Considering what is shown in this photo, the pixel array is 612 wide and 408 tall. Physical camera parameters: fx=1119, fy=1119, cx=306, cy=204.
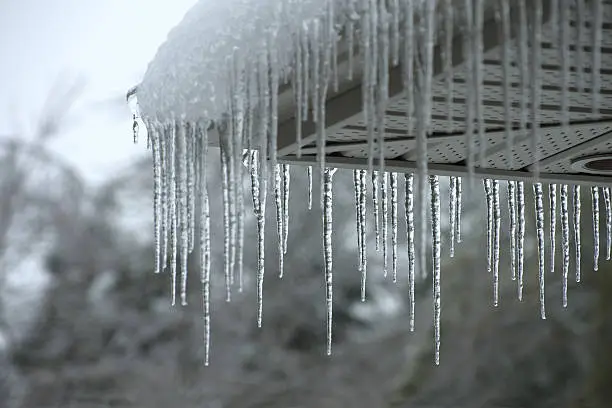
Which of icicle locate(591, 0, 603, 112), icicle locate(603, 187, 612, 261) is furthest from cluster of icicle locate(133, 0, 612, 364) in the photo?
icicle locate(603, 187, 612, 261)

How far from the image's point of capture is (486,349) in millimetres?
9766

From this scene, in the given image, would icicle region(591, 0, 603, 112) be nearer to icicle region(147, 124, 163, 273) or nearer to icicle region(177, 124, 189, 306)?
icicle region(177, 124, 189, 306)

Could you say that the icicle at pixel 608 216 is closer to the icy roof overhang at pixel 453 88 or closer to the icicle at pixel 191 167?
the icy roof overhang at pixel 453 88

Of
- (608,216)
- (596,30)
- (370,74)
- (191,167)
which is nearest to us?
(596,30)

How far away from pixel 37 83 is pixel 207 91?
39.0 ft

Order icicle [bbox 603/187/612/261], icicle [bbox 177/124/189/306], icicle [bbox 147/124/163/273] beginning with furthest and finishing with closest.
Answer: icicle [bbox 603/187/612/261] → icicle [bbox 147/124/163/273] → icicle [bbox 177/124/189/306]

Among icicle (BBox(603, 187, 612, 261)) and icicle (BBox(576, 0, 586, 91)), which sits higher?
icicle (BBox(576, 0, 586, 91))

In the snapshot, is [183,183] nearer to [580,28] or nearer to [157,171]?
[157,171]

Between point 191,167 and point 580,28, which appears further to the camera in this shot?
point 191,167

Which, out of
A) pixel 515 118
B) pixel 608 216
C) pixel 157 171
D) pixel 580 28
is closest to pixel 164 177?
pixel 157 171

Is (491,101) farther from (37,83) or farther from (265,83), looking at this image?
(37,83)

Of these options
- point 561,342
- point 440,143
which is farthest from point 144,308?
point 440,143

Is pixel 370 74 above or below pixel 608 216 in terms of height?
above

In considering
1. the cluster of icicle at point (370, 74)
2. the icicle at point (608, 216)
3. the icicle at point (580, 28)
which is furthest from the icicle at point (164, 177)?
the icicle at point (608, 216)
